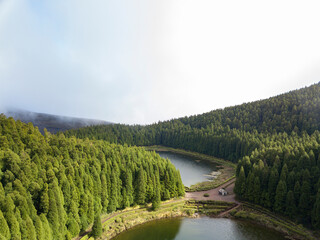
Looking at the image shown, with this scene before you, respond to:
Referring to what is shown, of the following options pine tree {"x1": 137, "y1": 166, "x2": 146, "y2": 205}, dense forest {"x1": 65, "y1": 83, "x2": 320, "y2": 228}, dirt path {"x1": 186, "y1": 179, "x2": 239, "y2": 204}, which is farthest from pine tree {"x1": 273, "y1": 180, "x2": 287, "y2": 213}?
pine tree {"x1": 137, "y1": 166, "x2": 146, "y2": 205}

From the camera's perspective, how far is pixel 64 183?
1544 inches

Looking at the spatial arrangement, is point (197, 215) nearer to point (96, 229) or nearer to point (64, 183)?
point (96, 229)

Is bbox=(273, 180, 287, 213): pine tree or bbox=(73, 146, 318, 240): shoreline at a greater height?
bbox=(273, 180, 287, 213): pine tree

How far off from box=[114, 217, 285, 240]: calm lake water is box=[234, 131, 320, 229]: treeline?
6.25 meters

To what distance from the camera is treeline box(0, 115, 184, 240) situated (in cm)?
3091

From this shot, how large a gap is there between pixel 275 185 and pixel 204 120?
101563 millimetres

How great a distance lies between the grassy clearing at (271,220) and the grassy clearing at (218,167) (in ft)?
43.8

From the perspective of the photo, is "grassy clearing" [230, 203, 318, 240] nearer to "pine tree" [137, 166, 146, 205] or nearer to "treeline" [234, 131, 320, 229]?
"treeline" [234, 131, 320, 229]

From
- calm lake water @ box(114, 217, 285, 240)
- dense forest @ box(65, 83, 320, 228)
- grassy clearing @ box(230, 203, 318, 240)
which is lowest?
calm lake water @ box(114, 217, 285, 240)

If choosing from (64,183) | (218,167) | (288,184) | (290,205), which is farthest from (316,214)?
(218,167)

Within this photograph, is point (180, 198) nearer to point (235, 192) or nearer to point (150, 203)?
point (150, 203)

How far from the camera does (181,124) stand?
16400cm

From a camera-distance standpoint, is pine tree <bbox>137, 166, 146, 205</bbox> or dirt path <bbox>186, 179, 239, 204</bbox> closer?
pine tree <bbox>137, 166, 146, 205</bbox>

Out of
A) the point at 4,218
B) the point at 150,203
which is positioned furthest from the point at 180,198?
the point at 4,218
